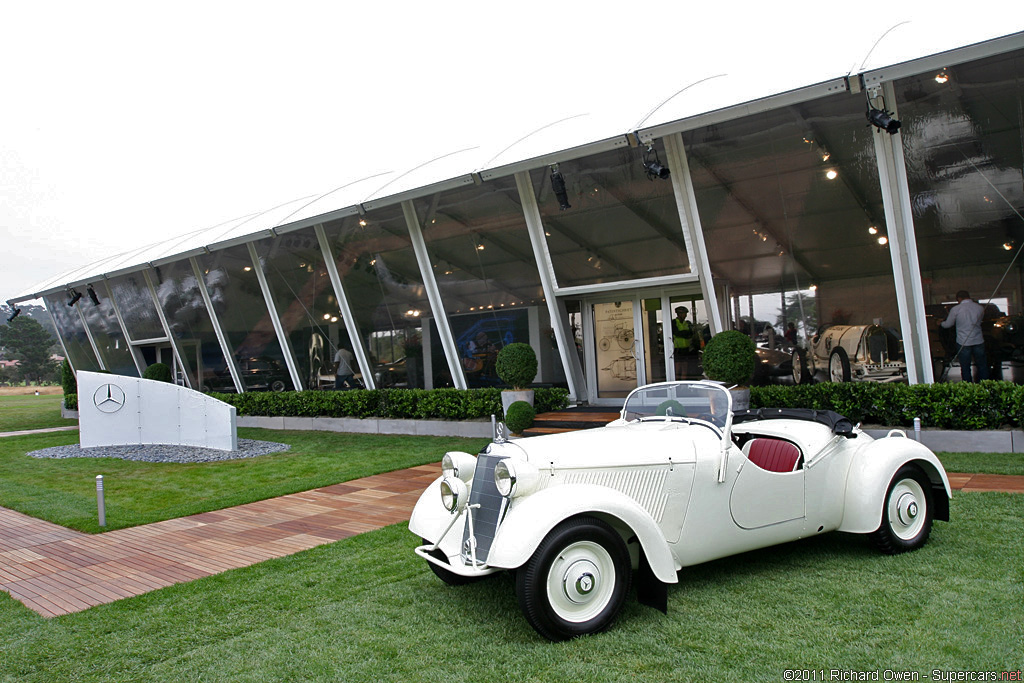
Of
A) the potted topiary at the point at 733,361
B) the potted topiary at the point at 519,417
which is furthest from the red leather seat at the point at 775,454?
the potted topiary at the point at 519,417

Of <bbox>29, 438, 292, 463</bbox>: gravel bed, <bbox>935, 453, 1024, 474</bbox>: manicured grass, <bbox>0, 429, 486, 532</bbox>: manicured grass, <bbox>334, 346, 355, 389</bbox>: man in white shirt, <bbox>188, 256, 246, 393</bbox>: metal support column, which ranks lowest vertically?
<bbox>935, 453, 1024, 474</bbox>: manicured grass

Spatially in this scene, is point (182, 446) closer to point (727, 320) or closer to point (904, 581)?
point (727, 320)

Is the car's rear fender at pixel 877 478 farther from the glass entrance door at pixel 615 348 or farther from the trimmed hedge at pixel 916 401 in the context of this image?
the glass entrance door at pixel 615 348

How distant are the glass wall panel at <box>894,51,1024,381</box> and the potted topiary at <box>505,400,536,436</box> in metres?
5.86

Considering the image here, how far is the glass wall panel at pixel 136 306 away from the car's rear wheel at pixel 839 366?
18.8m

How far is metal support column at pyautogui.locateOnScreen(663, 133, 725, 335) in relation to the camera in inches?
410

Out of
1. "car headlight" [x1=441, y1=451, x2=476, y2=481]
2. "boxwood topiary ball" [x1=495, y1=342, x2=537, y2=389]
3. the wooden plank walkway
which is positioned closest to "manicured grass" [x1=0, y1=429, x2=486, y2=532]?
the wooden plank walkway

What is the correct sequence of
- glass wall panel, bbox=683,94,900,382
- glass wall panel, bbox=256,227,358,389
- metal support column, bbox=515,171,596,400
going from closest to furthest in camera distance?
glass wall panel, bbox=683,94,900,382, metal support column, bbox=515,171,596,400, glass wall panel, bbox=256,227,358,389

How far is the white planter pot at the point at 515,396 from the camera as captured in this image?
11867 millimetres

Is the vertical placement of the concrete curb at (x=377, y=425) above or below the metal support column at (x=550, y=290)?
below

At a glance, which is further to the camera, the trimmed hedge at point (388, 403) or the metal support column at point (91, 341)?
the metal support column at point (91, 341)

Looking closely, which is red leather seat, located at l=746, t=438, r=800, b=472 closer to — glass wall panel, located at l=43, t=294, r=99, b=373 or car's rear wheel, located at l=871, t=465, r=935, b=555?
car's rear wheel, located at l=871, t=465, r=935, b=555

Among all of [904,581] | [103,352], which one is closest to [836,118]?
[904,581]

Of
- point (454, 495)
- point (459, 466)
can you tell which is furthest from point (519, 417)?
point (454, 495)
